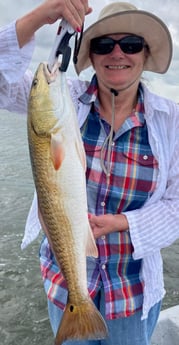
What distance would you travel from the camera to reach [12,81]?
7.07 ft

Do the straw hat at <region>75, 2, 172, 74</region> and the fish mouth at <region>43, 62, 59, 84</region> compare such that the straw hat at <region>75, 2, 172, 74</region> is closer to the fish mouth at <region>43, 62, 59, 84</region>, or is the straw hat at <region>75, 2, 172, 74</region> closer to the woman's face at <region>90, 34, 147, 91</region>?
the woman's face at <region>90, 34, 147, 91</region>

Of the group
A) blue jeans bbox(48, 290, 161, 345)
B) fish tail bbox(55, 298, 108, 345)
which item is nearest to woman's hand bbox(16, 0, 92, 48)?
fish tail bbox(55, 298, 108, 345)

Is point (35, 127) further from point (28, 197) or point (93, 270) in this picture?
point (28, 197)

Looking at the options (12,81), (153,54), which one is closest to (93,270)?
(12,81)

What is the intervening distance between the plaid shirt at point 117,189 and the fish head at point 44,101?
563mm

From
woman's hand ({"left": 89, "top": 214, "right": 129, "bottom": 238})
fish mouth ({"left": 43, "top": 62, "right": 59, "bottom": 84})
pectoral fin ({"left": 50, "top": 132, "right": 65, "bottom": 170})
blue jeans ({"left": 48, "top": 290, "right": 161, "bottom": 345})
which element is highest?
fish mouth ({"left": 43, "top": 62, "right": 59, "bottom": 84})

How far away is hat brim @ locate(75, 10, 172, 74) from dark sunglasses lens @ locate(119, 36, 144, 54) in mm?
46

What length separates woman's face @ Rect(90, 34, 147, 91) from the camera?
7.36 feet

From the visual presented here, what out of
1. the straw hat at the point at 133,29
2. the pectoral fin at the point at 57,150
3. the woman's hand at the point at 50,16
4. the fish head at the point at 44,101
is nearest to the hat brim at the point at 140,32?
the straw hat at the point at 133,29

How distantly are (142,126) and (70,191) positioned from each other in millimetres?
795

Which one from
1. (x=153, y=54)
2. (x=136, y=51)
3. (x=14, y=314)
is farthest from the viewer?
(x=14, y=314)

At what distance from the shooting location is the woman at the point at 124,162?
Result: 2283mm

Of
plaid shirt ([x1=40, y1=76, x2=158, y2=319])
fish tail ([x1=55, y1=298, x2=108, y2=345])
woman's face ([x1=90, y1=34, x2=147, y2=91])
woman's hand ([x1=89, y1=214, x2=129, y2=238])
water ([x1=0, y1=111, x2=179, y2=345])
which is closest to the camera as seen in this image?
fish tail ([x1=55, y1=298, x2=108, y2=345])

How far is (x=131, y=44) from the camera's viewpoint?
7.50 ft
